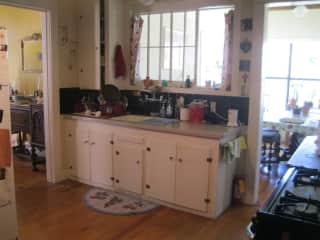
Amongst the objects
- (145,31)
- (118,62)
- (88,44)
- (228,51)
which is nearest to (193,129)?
(228,51)

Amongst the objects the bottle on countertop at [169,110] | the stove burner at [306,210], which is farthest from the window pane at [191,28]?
the stove burner at [306,210]

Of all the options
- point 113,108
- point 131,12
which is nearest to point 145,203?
point 113,108

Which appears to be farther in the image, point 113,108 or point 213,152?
point 113,108

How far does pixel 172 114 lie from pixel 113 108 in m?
0.74

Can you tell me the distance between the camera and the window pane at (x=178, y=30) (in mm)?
3984

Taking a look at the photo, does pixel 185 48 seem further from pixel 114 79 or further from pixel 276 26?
pixel 276 26

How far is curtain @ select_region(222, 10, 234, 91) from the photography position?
11.8 ft

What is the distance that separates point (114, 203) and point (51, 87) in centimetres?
164

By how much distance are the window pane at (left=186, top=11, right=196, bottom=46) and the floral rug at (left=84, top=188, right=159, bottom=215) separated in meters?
1.93

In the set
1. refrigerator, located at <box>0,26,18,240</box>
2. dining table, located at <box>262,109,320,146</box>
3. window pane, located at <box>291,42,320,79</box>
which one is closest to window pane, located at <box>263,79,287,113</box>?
window pane, located at <box>291,42,320,79</box>

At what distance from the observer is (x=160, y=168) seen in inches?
138

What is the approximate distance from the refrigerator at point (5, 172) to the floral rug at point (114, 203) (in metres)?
0.93

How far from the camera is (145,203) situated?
3592mm

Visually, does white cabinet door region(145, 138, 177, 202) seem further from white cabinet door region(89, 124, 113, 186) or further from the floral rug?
white cabinet door region(89, 124, 113, 186)
